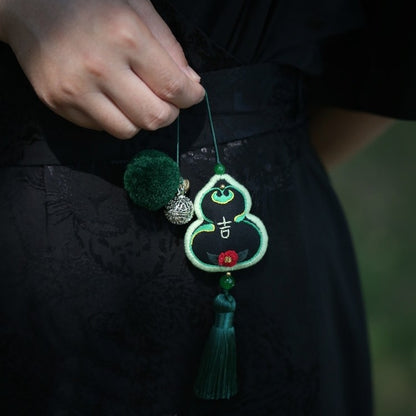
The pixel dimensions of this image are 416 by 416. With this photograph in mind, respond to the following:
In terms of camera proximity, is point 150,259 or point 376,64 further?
point 376,64

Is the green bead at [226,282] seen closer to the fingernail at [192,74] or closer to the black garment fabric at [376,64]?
the fingernail at [192,74]

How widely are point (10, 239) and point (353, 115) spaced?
0.75 m

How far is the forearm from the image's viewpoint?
1.21m

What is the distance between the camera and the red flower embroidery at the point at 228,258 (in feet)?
2.52

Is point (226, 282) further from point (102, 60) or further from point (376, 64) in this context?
point (376, 64)

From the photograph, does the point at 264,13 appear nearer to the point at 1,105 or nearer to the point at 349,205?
the point at 1,105

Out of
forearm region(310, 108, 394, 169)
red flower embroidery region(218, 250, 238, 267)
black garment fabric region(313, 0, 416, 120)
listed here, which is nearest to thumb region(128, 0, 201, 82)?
red flower embroidery region(218, 250, 238, 267)

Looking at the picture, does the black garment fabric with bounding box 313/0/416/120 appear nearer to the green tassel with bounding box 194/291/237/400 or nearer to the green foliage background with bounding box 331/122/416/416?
the green tassel with bounding box 194/291/237/400

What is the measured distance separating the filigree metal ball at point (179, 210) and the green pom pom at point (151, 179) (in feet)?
0.04

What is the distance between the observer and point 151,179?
0.71 m

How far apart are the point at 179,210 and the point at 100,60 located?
0.21 m

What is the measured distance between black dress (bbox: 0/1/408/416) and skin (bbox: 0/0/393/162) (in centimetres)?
7

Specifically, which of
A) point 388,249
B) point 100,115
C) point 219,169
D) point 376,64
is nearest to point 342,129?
point 376,64

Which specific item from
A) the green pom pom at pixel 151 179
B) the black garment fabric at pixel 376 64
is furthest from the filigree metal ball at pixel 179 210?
the black garment fabric at pixel 376 64
